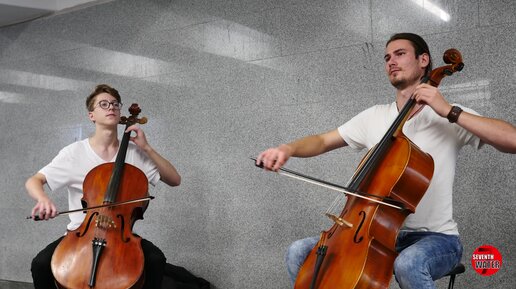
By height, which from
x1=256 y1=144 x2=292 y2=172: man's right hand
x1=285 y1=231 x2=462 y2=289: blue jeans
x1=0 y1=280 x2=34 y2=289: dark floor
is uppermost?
x1=256 y1=144 x2=292 y2=172: man's right hand

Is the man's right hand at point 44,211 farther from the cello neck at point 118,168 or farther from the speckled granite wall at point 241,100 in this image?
the speckled granite wall at point 241,100

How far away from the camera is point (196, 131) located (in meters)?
4.00

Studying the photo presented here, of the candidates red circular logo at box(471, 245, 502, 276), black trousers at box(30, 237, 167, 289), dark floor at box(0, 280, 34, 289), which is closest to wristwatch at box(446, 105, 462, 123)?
red circular logo at box(471, 245, 502, 276)

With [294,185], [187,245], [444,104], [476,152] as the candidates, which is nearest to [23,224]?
[187,245]

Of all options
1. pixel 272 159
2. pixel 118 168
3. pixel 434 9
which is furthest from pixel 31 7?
pixel 272 159

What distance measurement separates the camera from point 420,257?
6.38 feet

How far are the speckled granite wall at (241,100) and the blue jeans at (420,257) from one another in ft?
3.30

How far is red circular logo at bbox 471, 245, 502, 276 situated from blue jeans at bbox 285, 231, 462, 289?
969 mm

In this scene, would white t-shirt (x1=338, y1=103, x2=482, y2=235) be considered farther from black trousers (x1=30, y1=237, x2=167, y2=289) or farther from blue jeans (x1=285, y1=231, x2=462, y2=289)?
black trousers (x1=30, y1=237, x2=167, y2=289)

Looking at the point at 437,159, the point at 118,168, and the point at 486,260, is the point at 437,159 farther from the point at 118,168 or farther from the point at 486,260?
the point at 118,168

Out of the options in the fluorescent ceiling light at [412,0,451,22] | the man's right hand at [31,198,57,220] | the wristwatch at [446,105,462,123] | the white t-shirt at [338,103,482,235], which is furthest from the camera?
the fluorescent ceiling light at [412,0,451,22]

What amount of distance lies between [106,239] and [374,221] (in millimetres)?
1051

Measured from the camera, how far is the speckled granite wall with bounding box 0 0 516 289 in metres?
3.05

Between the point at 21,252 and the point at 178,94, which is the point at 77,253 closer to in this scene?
the point at 178,94
